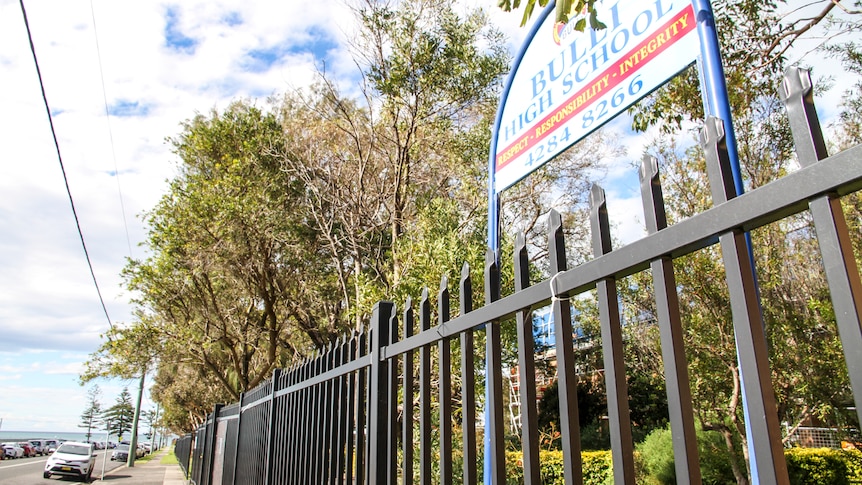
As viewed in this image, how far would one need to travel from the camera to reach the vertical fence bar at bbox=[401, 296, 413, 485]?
7.72 ft

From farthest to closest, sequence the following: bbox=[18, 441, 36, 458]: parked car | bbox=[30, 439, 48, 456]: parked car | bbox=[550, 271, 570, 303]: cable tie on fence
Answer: bbox=[30, 439, 48, 456]: parked car < bbox=[18, 441, 36, 458]: parked car < bbox=[550, 271, 570, 303]: cable tie on fence

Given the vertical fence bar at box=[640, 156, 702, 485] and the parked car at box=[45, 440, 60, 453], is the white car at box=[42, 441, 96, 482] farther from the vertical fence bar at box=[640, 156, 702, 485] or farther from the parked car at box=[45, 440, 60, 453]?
the parked car at box=[45, 440, 60, 453]

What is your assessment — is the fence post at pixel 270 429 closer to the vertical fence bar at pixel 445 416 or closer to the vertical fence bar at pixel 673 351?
the vertical fence bar at pixel 445 416

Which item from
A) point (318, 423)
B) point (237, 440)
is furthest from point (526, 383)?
point (237, 440)

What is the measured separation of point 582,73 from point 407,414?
80.8 inches

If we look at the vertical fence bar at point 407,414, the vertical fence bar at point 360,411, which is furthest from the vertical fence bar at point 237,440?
the vertical fence bar at point 407,414

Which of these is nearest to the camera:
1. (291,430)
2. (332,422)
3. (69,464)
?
(332,422)

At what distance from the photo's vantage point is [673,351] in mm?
1183

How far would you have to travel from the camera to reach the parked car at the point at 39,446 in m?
54.6

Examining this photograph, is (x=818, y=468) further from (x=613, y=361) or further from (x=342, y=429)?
(x=613, y=361)

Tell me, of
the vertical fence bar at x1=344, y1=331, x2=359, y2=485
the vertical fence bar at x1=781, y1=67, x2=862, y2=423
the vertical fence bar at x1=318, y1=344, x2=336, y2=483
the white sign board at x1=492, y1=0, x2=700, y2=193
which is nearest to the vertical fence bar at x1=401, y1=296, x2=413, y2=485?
the vertical fence bar at x1=344, y1=331, x2=359, y2=485

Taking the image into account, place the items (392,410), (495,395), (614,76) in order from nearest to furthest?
(495,395) → (392,410) → (614,76)

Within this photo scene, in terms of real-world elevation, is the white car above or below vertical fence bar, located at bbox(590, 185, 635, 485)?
below

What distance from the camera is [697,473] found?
1.13m
